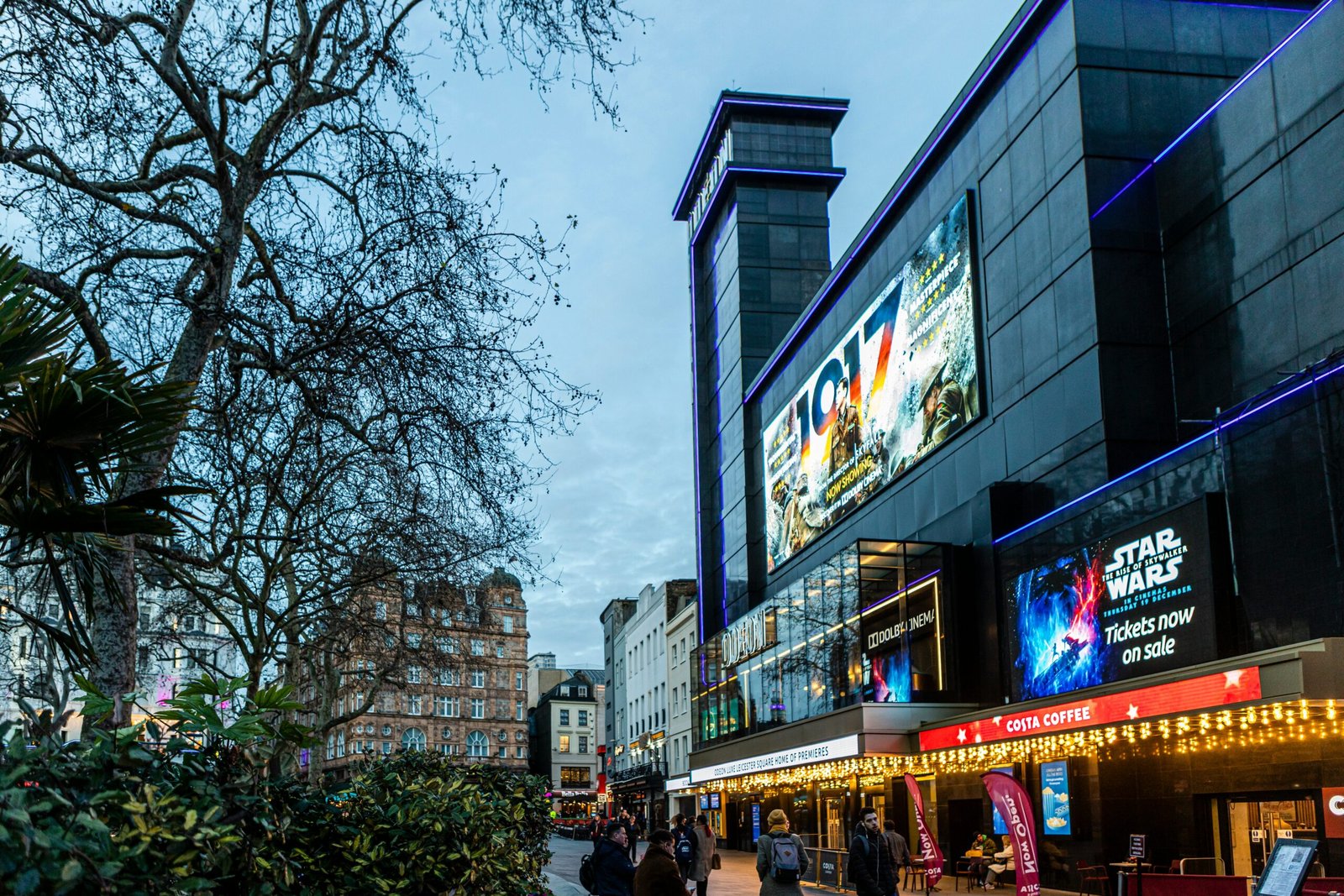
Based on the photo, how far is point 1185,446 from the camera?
61.0 ft

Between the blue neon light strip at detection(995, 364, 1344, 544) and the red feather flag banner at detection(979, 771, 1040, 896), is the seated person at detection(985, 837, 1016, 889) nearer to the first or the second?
the blue neon light strip at detection(995, 364, 1344, 544)

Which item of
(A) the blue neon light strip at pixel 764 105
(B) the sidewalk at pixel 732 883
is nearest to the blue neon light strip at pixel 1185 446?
(B) the sidewalk at pixel 732 883

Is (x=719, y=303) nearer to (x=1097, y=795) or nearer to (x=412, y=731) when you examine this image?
(x=1097, y=795)

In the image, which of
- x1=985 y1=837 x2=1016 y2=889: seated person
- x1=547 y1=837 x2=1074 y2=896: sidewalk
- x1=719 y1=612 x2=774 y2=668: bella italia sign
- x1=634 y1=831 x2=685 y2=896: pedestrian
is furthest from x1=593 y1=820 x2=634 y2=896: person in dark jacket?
x1=719 y1=612 x2=774 y2=668: bella italia sign

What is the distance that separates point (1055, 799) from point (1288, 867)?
1565 cm

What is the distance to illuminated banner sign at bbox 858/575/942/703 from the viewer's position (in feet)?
87.7

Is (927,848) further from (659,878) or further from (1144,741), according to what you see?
(659,878)

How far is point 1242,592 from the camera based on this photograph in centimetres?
1702

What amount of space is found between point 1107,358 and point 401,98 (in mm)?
14690

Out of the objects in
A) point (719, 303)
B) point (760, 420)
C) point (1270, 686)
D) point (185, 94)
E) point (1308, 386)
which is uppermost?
point (719, 303)

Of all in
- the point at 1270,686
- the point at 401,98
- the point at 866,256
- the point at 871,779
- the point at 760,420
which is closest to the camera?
the point at 401,98

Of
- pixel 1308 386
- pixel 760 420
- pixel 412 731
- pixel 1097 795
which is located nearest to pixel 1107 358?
pixel 1308 386

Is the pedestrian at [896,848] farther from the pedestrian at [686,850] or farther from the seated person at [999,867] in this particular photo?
the pedestrian at [686,850]

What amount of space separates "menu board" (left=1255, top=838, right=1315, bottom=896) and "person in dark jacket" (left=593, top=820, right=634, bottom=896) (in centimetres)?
434
